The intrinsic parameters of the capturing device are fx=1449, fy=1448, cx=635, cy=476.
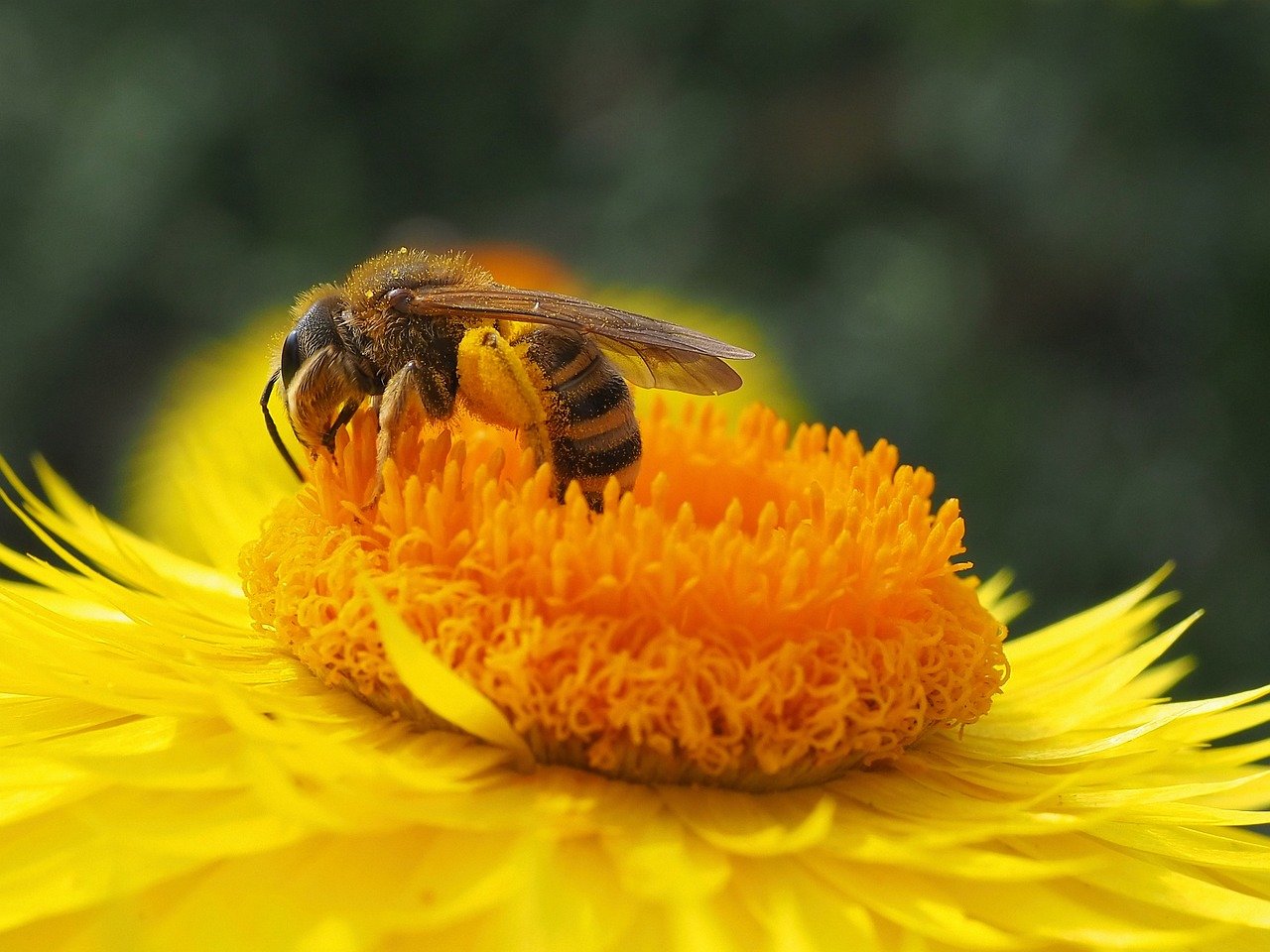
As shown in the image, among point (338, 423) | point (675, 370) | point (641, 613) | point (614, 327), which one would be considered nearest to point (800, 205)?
point (675, 370)

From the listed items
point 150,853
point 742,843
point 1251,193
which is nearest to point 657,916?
point 742,843

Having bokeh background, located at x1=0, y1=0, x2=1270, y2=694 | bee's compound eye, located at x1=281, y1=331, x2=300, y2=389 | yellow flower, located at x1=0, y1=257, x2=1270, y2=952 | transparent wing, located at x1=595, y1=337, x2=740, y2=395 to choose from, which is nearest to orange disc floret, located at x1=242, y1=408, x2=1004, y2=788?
yellow flower, located at x1=0, y1=257, x2=1270, y2=952

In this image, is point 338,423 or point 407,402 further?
point 338,423

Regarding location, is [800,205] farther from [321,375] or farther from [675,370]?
[321,375]

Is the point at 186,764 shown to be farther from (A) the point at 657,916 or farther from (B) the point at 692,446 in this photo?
(B) the point at 692,446

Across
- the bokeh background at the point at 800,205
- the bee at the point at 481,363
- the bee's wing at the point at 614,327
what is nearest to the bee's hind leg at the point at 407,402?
the bee at the point at 481,363

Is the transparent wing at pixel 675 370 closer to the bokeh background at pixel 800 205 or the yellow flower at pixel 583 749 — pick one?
the yellow flower at pixel 583 749

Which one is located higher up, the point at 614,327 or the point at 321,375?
the point at 614,327
